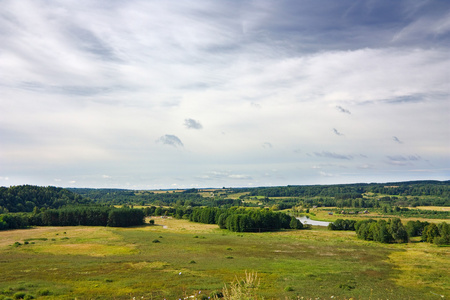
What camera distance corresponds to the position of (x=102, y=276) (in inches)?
1743

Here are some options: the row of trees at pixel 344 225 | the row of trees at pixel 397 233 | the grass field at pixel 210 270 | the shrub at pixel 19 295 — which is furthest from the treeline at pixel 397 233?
the shrub at pixel 19 295

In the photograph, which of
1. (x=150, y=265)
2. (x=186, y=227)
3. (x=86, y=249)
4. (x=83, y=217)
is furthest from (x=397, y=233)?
(x=83, y=217)

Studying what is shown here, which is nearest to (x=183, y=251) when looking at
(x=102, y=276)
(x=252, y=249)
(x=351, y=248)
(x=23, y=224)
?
(x=252, y=249)

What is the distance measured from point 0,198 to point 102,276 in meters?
154

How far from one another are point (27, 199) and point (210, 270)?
17151 centimetres

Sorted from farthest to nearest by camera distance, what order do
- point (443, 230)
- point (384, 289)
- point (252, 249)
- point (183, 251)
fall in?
point (443, 230) < point (252, 249) < point (183, 251) < point (384, 289)

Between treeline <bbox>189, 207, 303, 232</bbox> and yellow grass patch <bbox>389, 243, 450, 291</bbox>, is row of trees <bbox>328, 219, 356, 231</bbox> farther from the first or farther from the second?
yellow grass patch <bbox>389, 243, 450, 291</bbox>

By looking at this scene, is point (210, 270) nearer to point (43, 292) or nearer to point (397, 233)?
point (43, 292)

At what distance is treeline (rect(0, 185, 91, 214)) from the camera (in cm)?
16112

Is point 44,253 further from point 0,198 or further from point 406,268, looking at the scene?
point 0,198

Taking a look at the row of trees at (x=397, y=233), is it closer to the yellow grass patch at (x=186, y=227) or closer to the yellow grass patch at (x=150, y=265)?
the yellow grass patch at (x=186, y=227)

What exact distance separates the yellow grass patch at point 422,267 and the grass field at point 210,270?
0.49 ft

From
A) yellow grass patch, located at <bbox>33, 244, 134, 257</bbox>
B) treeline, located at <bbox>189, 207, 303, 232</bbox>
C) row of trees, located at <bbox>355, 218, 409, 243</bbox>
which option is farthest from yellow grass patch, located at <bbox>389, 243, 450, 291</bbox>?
treeline, located at <bbox>189, 207, 303, 232</bbox>

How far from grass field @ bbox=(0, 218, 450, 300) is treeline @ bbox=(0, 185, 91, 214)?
9745 cm
